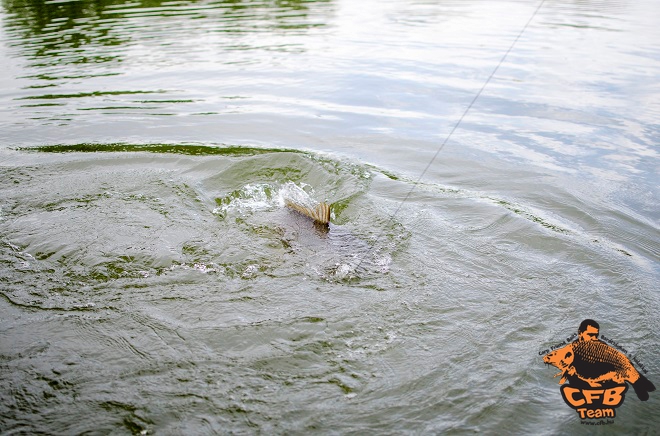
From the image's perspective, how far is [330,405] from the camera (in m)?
2.77

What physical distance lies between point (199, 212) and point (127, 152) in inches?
78.0

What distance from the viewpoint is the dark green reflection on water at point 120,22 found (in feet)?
40.5

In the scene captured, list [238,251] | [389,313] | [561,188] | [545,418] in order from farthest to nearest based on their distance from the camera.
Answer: [561,188] < [238,251] < [389,313] < [545,418]

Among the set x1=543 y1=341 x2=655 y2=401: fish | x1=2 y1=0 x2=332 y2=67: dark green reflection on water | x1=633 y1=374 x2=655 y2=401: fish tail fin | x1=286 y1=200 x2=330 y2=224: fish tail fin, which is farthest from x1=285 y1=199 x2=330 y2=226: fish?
x1=2 y1=0 x2=332 y2=67: dark green reflection on water

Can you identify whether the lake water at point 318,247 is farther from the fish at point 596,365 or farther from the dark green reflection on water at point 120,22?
the dark green reflection on water at point 120,22

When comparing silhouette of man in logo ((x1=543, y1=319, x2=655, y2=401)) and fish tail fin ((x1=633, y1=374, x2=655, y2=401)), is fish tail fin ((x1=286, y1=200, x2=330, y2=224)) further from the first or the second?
fish tail fin ((x1=633, y1=374, x2=655, y2=401))

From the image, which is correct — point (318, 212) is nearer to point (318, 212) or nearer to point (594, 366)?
point (318, 212)

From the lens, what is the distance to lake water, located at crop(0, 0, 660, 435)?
111 inches

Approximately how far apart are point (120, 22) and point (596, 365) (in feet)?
53.4

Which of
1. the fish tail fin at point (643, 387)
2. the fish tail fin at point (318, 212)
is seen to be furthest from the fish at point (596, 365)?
the fish tail fin at point (318, 212)

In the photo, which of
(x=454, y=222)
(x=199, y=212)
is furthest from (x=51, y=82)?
(x=454, y=222)

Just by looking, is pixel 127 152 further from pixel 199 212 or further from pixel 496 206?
pixel 496 206

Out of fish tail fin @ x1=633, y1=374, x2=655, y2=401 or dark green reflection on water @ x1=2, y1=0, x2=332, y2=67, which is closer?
fish tail fin @ x1=633, y1=374, x2=655, y2=401

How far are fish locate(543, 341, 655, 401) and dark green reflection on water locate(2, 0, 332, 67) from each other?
35.9 feet
